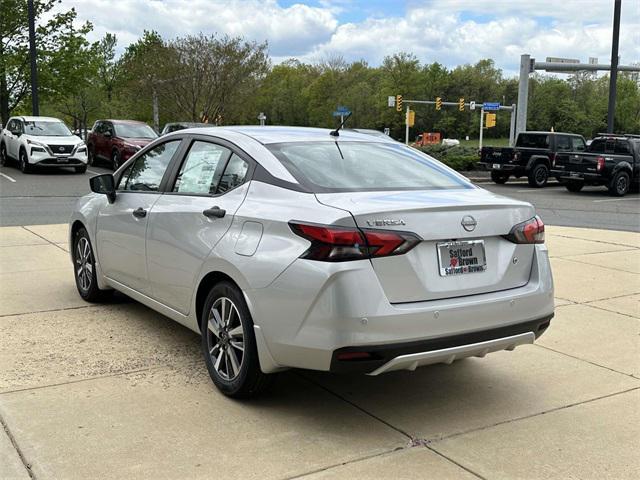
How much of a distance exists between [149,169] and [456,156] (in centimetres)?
2400

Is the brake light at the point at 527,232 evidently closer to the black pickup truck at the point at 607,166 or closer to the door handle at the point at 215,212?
the door handle at the point at 215,212

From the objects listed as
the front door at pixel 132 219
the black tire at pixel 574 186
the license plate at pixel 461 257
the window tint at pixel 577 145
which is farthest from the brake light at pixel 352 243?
the window tint at pixel 577 145

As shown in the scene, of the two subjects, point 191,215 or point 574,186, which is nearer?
point 191,215

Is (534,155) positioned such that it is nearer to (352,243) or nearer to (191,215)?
(191,215)

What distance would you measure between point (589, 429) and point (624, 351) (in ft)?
5.28

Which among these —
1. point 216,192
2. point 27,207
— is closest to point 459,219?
point 216,192

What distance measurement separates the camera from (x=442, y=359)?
3.65m

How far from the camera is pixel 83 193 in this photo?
17.2m

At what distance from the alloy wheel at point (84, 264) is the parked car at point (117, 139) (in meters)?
16.4

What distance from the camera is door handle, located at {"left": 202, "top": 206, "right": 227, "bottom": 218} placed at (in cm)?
417

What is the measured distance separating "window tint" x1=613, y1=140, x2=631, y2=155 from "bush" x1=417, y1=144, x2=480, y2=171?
5948mm

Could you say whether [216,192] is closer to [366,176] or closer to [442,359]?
[366,176]

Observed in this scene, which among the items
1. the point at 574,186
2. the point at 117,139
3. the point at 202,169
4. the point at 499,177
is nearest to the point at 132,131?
the point at 117,139

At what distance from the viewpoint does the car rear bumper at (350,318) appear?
3430 mm
